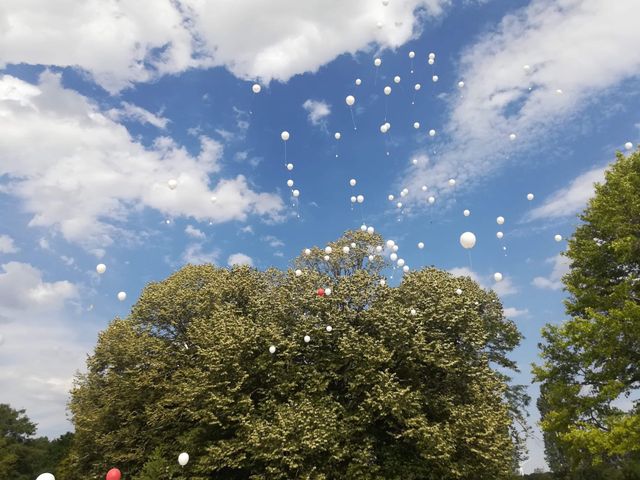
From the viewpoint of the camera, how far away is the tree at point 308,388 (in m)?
18.7

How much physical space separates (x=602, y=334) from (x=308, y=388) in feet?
40.5

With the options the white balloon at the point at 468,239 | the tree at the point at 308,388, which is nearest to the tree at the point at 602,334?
the tree at the point at 308,388

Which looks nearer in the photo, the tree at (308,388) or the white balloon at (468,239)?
the white balloon at (468,239)

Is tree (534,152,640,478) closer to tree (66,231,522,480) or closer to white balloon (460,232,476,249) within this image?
tree (66,231,522,480)

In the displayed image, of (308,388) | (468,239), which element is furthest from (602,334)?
(308,388)

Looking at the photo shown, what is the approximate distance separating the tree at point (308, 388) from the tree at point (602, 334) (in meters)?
2.86

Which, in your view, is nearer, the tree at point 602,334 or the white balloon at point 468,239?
the white balloon at point 468,239

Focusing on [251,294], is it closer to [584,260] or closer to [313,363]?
[313,363]

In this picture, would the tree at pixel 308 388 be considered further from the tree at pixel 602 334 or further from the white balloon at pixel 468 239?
the white balloon at pixel 468 239

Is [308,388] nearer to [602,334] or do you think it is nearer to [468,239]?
[468,239]

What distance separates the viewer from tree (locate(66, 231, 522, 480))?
18.7 meters

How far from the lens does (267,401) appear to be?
1986 centimetres

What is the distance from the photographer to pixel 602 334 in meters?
18.6

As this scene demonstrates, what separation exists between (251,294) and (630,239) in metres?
18.2
